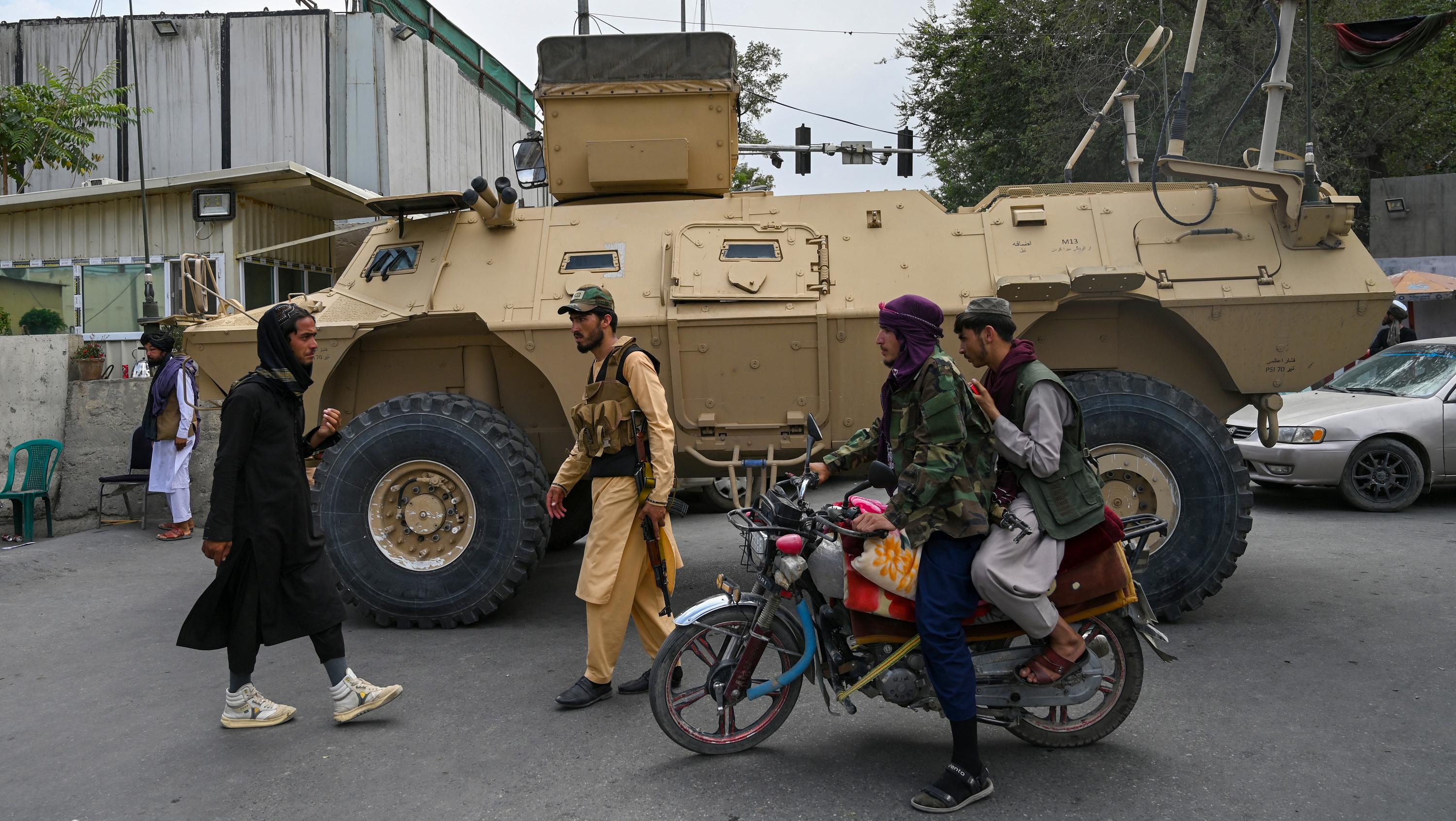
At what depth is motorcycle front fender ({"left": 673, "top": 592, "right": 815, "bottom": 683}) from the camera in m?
4.00

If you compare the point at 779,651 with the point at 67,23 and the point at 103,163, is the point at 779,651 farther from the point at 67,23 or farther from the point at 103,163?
the point at 67,23

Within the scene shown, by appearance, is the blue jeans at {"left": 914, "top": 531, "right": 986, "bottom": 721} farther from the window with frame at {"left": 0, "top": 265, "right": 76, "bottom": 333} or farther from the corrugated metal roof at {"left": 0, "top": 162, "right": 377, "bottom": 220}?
the window with frame at {"left": 0, "top": 265, "right": 76, "bottom": 333}

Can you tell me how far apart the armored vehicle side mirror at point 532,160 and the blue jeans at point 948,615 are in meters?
5.14

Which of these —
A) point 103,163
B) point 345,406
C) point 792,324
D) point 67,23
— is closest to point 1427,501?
point 792,324

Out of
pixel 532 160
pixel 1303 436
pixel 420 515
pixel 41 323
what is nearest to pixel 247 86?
pixel 41 323

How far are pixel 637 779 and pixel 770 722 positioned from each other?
0.55 m

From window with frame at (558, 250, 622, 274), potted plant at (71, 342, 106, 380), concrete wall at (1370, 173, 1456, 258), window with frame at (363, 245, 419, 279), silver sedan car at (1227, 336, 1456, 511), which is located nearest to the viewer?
window with frame at (558, 250, 622, 274)

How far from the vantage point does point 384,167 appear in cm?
1731

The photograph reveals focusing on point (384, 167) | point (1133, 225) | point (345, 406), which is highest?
point (384, 167)

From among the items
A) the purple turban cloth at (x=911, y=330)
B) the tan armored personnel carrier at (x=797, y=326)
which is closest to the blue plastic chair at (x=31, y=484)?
the tan armored personnel carrier at (x=797, y=326)

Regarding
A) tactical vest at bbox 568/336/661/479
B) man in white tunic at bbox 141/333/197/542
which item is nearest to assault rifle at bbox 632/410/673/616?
tactical vest at bbox 568/336/661/479

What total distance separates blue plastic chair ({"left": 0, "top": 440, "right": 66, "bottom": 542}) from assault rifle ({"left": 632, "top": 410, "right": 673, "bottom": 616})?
6.66 metres

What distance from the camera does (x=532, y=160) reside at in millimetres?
7949

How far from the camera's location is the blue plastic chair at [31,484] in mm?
8836
